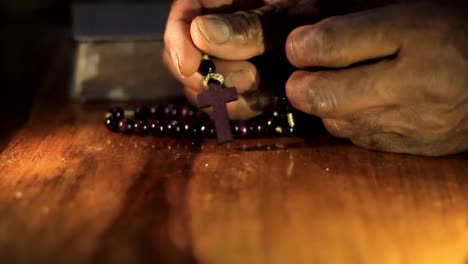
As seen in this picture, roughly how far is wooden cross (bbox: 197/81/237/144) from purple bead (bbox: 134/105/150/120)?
206 mm

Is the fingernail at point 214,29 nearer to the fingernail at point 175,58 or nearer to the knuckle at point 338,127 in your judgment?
the fingernail at point 175,58

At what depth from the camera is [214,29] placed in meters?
1.02

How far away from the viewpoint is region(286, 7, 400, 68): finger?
0.93 m

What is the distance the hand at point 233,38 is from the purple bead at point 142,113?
0.29 ft

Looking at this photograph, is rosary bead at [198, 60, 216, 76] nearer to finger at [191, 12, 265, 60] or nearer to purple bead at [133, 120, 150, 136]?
finger at [191, 12, 265, 60]

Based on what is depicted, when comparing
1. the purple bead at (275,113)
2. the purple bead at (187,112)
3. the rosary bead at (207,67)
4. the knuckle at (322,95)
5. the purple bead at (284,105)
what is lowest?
the purple bead at (187,112)

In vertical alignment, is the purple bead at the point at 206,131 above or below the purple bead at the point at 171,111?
above

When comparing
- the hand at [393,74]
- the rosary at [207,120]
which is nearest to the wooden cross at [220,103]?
the rosary at [207,120]

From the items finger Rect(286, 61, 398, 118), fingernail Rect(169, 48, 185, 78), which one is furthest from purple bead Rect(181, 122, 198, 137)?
finger Rect(286, 61, 398, 118)

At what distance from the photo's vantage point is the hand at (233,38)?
3.40 feet

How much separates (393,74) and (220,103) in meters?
0.28

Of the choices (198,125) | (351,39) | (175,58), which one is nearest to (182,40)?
(175,58)

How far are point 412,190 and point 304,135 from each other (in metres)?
0.27

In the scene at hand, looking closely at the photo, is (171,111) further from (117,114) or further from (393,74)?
(393,74)
